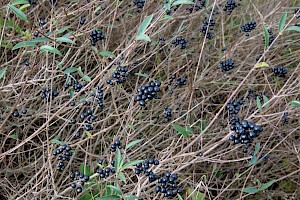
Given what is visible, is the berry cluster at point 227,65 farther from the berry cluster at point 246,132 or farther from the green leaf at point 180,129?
the berry cluster at point 246,132

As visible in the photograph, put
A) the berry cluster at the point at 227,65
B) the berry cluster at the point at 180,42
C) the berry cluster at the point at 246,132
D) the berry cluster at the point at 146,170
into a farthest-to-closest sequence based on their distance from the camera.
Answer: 1. the berry cluster at the point at 180,42
2. the berry cluster at the point at 227,65
3. the berry cluster at the point at 146,170
4. the berry cluster at the point at 246,132

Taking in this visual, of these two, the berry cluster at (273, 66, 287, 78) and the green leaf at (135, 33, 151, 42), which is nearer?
the green leaf at (135, 33, 151, 42)

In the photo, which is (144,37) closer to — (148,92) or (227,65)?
(148,92)

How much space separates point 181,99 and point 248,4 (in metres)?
1.42

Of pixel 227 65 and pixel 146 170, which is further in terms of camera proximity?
pixel 227 65

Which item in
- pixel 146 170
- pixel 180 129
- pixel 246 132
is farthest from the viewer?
pixel 180 129

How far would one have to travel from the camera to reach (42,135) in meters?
2.51

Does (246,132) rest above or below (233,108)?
above

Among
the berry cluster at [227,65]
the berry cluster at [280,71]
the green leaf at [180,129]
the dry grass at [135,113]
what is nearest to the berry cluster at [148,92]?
the green leaf at [180,129]

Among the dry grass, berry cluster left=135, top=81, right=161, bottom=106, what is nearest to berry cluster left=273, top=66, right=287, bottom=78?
the dry grass

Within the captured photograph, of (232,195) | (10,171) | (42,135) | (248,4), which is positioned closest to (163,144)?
(232,195)

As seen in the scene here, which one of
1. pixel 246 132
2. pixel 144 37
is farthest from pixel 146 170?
pixel 144 37

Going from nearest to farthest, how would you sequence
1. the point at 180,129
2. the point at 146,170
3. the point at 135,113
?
the point at 146,170 < the point at 180,129 < the point at 135,113

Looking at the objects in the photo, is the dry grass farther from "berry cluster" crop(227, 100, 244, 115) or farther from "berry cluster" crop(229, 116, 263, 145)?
"berry cluster" crop(229, 116, 263, 145)
